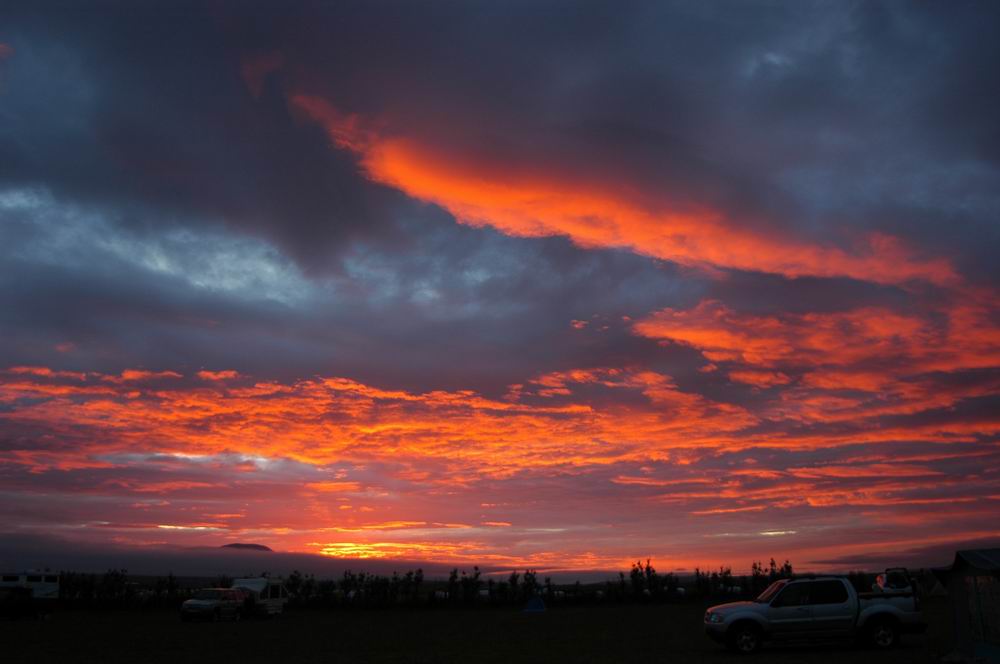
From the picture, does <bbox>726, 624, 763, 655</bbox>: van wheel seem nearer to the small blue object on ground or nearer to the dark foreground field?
the dark foreground field

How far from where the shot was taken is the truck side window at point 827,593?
22.0m

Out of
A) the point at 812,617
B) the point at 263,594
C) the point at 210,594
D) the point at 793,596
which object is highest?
the point at 793,596

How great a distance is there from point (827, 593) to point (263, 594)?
108ft

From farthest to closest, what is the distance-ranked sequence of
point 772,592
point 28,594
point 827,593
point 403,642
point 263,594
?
point 263,594
point 28,594
point 403,642
point 772,592
point 827,593

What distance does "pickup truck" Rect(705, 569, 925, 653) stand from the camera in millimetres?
21578

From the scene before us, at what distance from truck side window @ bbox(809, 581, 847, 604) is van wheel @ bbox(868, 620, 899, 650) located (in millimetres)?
1190

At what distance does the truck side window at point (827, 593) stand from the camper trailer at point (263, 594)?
31.8m

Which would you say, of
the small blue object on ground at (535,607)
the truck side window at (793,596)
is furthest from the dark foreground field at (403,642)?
the small blue object on ground at (535,607)

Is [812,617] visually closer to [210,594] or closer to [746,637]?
[746,637]

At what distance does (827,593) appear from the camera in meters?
22.1

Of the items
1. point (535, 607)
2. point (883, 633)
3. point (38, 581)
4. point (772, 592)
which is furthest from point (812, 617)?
point (38, 581)

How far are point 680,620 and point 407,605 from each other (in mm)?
24575

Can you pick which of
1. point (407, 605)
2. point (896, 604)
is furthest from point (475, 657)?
point (407, 605)

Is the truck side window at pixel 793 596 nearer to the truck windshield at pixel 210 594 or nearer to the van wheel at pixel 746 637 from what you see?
the van wheel at pixel 746 637
